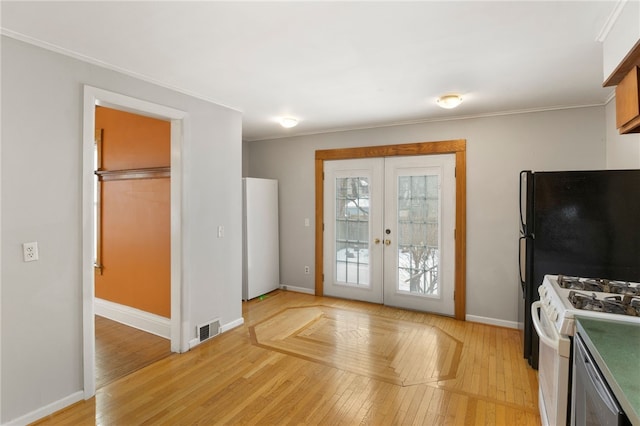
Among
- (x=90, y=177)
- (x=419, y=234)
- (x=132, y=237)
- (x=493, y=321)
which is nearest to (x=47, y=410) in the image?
(x=90, y=177)

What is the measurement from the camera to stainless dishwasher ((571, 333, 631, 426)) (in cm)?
106

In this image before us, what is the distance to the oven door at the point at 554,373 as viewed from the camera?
1.64 meters

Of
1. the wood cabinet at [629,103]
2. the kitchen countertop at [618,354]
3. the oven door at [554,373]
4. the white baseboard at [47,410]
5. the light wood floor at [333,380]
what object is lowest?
the light wood floor at [333,380]

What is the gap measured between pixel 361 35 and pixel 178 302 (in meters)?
2.76

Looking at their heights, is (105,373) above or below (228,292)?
below

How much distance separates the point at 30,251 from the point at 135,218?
165 centimetres

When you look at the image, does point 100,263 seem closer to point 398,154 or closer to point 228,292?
point 228,292

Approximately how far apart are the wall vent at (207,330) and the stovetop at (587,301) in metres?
2.95

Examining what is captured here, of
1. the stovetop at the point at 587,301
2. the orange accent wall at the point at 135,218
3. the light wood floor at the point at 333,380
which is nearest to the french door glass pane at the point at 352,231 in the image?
the light wood floor at the point at 333,380

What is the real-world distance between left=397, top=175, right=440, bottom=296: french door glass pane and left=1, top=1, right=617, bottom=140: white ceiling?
47.9 inches

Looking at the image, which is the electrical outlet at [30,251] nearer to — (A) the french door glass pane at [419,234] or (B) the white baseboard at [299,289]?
(B) the white baseboard at [299,289]

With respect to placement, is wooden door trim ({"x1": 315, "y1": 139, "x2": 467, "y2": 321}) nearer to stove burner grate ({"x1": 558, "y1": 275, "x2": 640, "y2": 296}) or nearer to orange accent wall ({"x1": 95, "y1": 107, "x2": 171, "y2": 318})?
stove burner grate ({"x1": 558, "y1": 275, "x2": 640, "y2": 296})

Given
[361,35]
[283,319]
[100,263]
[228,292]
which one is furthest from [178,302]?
[361,35]

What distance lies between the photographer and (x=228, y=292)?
365 centimetres
